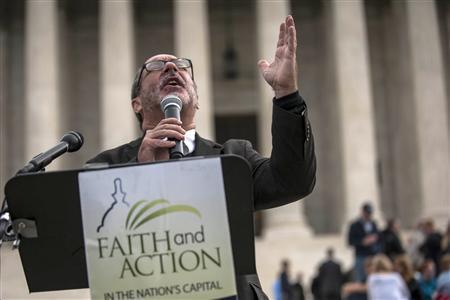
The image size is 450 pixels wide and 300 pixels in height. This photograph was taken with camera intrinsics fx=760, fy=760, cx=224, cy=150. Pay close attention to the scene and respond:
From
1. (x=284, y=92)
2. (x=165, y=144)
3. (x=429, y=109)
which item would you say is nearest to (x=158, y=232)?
(x=165, y=144)

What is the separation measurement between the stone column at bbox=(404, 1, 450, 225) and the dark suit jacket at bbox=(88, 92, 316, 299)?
40094 mm

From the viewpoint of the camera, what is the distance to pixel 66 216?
3.95 meters

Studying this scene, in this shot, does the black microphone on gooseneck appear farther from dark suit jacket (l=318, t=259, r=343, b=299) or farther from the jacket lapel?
dark suit jacket (l=318, t=259, r=343, b=299)

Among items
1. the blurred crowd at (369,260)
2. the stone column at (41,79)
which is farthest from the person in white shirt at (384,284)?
the stone column at (41,79)

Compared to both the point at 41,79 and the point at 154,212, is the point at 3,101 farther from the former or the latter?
the point at 154,212

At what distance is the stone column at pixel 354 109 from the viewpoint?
43094mm

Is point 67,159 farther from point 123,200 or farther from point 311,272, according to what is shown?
point 123,200

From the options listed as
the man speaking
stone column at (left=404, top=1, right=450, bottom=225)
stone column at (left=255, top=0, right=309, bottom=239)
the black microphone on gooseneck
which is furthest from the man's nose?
stone column at (left=404, top=1, right=450, bottom=225)

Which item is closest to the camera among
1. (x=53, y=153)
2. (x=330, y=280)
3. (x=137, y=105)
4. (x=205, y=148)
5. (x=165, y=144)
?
(x=165, y=144)

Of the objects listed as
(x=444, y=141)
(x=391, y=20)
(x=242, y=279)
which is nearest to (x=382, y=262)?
(x=242, y=279)

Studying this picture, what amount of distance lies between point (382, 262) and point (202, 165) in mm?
14646

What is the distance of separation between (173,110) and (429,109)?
42.4m

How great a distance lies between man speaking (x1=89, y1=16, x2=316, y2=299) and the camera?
4605 millimetres

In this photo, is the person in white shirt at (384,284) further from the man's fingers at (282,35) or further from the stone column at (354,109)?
the stone column at (354,109)
